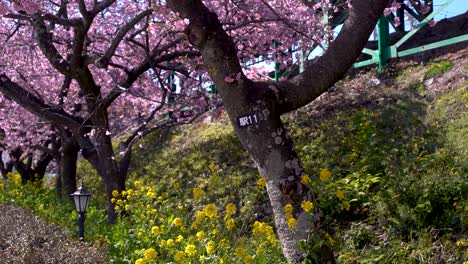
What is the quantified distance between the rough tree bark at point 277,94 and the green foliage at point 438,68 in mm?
4824

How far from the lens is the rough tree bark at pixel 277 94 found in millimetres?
4719

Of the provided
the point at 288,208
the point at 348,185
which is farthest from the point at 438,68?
the point at 288,208

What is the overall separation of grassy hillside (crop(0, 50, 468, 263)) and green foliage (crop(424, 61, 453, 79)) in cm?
3

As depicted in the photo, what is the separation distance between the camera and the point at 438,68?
9578 mm

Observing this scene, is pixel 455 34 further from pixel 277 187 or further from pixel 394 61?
pixel 277 187

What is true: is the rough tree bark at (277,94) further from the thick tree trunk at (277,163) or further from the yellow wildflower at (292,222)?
the yellow wildflower at (292,222)

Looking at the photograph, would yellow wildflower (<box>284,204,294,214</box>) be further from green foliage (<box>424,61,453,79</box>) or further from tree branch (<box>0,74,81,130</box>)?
green foliage (<box>424,61,453,79</box>)

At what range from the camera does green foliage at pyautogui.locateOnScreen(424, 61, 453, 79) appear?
9500mm

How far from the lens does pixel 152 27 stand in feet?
21.4

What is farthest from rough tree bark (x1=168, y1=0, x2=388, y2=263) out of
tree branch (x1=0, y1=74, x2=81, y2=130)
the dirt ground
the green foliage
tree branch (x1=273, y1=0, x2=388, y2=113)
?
the green foliage

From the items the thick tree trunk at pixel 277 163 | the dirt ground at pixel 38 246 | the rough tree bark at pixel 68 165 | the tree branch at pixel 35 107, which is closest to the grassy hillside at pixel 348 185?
the thick tree trunk at pixel 277 163

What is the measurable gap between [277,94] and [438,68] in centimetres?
549

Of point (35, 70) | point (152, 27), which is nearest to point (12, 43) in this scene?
point (35, 70)

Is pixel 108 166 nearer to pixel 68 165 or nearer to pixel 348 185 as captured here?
pixel 68 165
